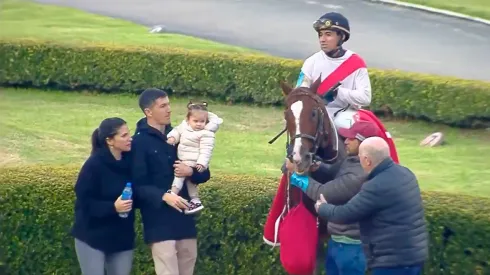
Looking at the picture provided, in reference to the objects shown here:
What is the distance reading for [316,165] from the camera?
7.61 metres

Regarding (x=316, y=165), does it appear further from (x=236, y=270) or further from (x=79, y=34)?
(x=79, y=34)

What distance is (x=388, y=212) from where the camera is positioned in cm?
714

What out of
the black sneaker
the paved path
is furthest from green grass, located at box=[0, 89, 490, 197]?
the black sneaker

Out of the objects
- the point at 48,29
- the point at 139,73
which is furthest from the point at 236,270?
the point at 48,29

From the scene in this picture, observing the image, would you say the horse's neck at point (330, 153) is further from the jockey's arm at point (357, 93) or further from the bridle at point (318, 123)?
the jockey's arm at point (357, 93)

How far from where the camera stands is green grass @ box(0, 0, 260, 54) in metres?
18.6

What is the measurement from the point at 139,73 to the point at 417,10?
10.5m

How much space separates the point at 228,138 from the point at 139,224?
17.9 ft

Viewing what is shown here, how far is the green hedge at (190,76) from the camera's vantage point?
1534cm

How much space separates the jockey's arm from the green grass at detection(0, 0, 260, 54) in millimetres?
9805

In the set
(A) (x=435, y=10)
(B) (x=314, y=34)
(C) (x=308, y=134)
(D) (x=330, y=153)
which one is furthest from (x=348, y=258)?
(A) (x=435, y=10)

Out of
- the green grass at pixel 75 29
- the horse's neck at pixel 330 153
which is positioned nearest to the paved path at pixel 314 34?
the green grass at pixel 75 29

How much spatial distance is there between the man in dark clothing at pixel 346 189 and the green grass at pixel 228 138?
454 centimetres

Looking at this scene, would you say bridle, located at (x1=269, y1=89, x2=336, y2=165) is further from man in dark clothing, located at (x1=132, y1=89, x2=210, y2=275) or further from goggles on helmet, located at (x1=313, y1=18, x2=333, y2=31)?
man in dark clothing, located at (x1=132, y1=89, x2=210, y2=275)
